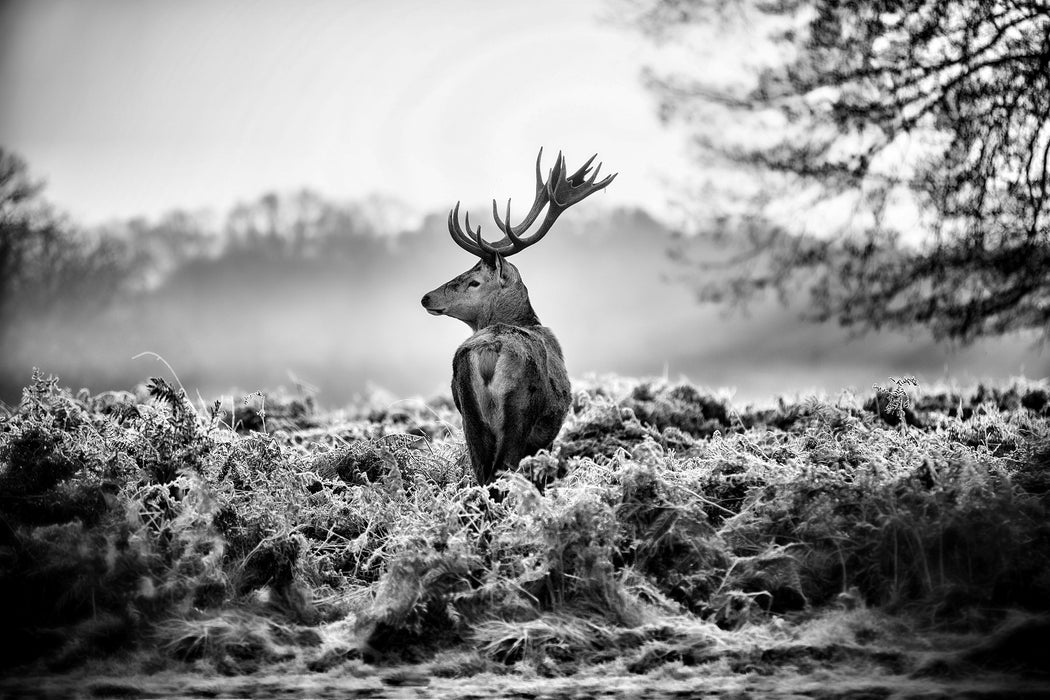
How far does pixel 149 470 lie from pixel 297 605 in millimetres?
1871

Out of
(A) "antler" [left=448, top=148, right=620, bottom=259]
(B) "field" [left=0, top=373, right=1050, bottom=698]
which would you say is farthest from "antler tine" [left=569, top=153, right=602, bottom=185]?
(B) "field" [left=0, top=373, right=1050, bottom=698]

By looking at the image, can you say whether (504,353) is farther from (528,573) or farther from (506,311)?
(528,573)

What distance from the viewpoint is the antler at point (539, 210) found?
23.6 feet

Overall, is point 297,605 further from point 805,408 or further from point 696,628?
point 805,408

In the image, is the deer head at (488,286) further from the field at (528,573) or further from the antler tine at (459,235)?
the field at (528,573)

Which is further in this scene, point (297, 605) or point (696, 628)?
point (297, 605)

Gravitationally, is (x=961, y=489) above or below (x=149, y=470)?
below

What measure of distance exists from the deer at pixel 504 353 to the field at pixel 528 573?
351 mm

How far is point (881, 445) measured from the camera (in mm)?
7266

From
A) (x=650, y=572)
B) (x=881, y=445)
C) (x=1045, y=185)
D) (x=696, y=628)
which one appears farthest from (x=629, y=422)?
(x=1045, y=185)

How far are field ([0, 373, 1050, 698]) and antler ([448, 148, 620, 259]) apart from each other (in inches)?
64.4

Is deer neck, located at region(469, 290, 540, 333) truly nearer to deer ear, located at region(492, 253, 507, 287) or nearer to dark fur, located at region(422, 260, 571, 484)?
dark fur, located at region(422, 260, 571, 484)

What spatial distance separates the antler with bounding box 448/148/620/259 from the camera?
23.6 feet

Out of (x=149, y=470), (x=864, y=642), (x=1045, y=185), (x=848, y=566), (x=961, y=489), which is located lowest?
A: (x=864, y=642)
